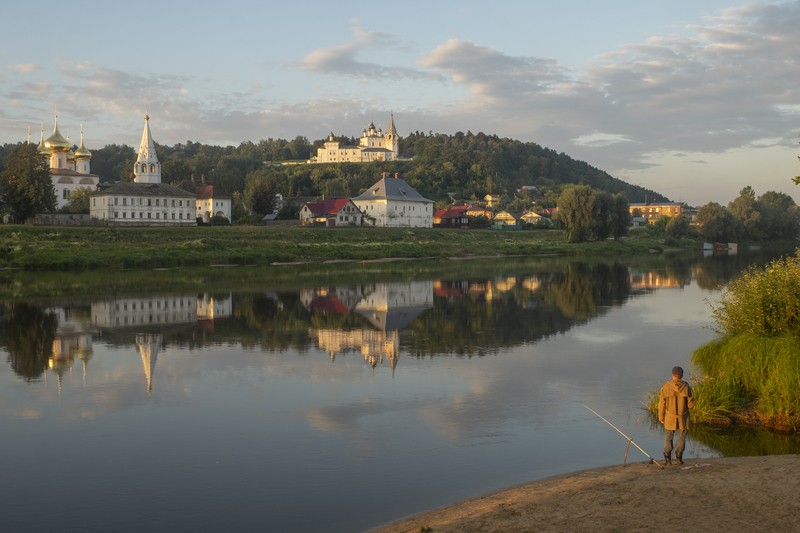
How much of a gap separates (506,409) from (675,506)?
578 cm

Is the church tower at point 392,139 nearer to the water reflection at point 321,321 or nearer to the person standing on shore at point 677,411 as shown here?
the water reflection at point 321,321

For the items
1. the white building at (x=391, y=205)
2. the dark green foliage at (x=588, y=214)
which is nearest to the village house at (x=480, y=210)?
the white building at (x=391, y=205)

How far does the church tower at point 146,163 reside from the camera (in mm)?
78625

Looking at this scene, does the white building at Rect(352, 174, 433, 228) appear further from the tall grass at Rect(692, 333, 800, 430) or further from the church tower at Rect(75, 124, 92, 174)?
Result: the tall grass at Rect(692, 333, 800, 430)

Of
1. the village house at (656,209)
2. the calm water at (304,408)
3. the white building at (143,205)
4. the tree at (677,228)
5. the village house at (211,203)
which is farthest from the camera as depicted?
the village house at (656,209)

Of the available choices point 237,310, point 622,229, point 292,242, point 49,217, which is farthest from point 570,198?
point 237,310

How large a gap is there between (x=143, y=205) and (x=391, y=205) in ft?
101

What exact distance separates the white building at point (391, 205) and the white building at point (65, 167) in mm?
30230

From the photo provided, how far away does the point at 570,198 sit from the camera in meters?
76.8

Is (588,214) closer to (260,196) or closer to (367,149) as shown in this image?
(260,196)

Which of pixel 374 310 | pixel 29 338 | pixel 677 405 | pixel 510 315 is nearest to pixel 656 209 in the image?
pixel 510 315

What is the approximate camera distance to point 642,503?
26.9 ft

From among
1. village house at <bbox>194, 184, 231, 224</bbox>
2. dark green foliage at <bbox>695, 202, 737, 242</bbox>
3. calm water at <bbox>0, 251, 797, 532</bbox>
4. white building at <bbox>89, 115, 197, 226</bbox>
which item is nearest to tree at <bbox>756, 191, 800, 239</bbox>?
dark green foliage at <bbox>695, 202, 737, 242</bbox>

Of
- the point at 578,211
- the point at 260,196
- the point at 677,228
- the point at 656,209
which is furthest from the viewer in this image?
the point at 656,209
